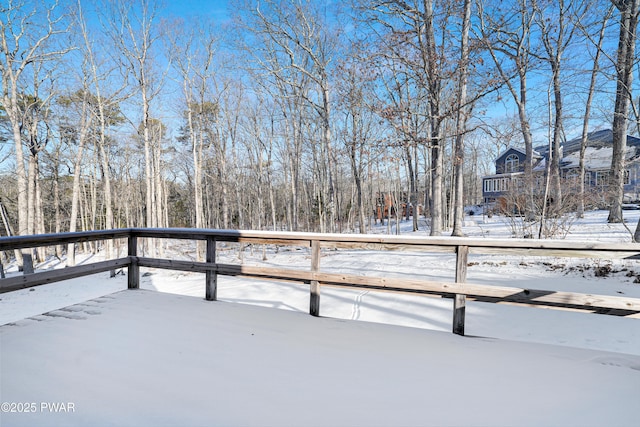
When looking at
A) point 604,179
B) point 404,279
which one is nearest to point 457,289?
point 404,279

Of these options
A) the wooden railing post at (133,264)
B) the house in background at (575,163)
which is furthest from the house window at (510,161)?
the wooden railing post at (133,264)

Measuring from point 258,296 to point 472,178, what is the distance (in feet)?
140

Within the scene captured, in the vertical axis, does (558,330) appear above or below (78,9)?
below

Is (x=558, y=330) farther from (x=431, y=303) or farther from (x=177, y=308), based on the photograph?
(x=177, y=308)

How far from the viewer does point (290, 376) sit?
2.11 metres

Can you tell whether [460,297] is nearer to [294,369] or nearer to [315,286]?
[315,286]

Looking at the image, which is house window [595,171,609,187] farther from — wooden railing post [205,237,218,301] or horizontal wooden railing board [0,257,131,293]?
horizontal wooden railing board [0,257,131,293]

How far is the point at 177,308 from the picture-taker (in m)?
3.49

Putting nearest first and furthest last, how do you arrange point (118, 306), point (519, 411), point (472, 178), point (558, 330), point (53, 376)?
point (519, 411) → point (53, 376) → point (118, 306) → point (558, 330) → point (472, 178)

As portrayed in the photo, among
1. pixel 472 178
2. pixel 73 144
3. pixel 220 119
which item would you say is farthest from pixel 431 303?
pixel 472 178

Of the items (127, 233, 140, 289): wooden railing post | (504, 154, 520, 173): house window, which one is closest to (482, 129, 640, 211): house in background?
(504, 154, 520, 173): house window

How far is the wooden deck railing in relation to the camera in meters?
2.50

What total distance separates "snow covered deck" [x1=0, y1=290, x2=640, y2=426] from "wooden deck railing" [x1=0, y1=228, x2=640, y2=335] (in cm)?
38

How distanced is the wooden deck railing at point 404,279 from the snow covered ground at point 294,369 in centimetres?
37
